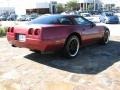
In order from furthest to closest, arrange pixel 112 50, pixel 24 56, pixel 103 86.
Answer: pixel 112 50 → pixel 24 56 → pixel 103 86

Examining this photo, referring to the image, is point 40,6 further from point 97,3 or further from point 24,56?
point 24,56

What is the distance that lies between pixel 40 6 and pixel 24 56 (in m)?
64.3

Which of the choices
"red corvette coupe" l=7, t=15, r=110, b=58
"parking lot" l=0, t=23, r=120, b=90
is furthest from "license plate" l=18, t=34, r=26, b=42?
"parking lot" l=0, t=23, r=120, b=90

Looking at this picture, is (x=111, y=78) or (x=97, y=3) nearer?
(x=111, y=78)

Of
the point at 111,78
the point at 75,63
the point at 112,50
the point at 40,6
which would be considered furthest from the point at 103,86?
the point at 40,6

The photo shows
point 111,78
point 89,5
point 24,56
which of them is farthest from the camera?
point 89,5

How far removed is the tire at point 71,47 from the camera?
723cm

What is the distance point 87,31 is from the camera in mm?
8094

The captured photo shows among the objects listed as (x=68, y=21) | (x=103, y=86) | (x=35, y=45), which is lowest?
(x=103, y=86)

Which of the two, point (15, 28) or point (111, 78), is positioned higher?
point (15, 28)

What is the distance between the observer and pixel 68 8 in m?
76.8

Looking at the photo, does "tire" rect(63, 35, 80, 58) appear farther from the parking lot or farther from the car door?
the car door

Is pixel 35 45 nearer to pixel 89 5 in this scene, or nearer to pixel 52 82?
pixel 52 82

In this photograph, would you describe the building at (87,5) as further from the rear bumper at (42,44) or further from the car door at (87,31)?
the rear bumper at (42,44)
